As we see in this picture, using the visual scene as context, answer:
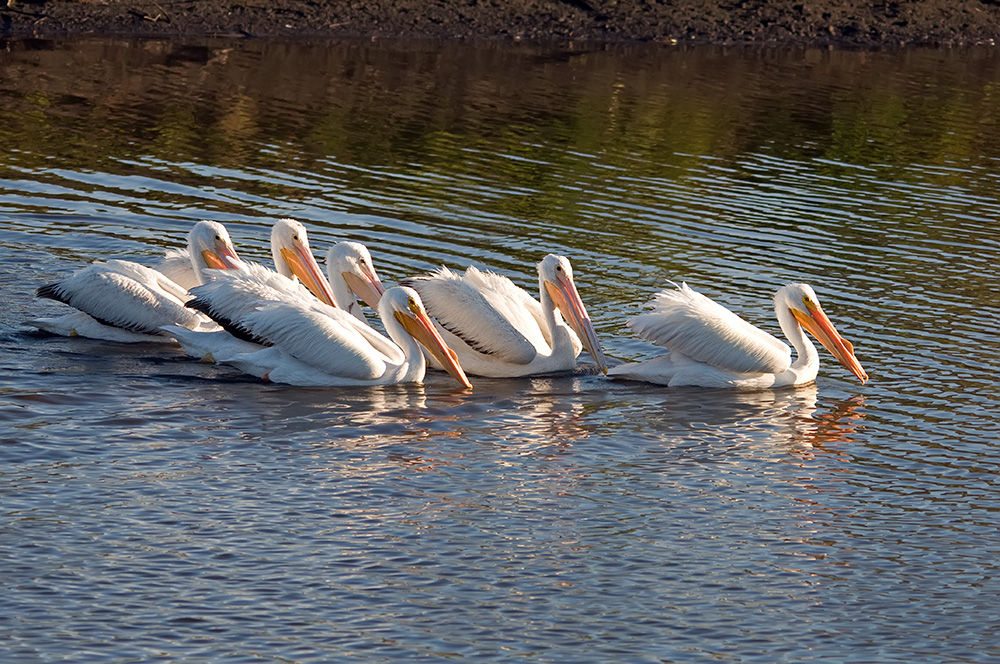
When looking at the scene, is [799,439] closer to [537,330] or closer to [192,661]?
[537,330]

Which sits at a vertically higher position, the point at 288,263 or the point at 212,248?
the point at 212,248

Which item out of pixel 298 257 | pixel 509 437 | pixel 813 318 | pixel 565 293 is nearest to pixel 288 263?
pixel 298 257

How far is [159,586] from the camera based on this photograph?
5727 mm

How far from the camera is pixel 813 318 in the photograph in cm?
916

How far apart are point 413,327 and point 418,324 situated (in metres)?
0.04

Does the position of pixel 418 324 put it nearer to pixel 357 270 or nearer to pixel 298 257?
pixel 357 270

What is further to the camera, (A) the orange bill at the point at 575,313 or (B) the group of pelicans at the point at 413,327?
(A) the orange bill at the point at 575,313

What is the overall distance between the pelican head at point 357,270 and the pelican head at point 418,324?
0.73 meters

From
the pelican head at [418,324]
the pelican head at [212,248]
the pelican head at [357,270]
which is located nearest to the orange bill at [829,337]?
the pelican head at [418,324]

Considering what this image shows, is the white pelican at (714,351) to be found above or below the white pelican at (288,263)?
below

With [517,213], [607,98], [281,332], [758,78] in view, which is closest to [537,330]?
[281,332]

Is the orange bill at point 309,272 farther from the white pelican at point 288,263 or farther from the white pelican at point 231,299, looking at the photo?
the white pelican at point 231,299

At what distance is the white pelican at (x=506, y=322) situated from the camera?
8.83 m

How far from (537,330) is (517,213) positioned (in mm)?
3775
